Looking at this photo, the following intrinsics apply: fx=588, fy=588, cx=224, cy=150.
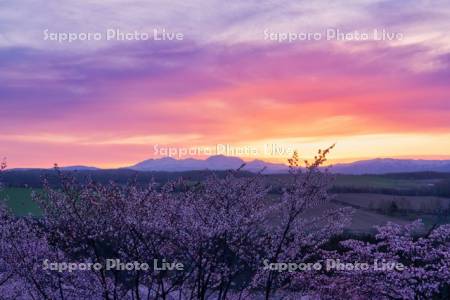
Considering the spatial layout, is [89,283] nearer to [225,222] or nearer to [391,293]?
[225,222]

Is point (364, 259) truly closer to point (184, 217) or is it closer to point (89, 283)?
point (184, 217)

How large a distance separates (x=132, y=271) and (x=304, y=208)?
5433 millimetres

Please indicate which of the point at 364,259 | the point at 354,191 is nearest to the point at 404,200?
the point at 354,191

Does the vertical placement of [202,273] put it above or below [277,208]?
below

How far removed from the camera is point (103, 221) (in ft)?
53.9

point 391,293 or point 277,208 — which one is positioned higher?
point 277,208

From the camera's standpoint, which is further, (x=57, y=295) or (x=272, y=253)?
(x=57, y=295)

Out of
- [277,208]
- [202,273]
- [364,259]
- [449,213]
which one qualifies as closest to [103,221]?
[202,273]

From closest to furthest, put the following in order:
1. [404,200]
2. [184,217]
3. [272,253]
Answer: [184,217] → [272,253] → [404,200]

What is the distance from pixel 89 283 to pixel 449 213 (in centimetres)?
6732

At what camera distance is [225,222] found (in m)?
16.2

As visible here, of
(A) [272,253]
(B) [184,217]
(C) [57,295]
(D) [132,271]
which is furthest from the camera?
(C) [57,295]

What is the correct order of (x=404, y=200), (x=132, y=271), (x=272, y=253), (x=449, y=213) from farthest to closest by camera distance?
(x=404, y=200) < (x=449, y=213) < (x=272, y=253) < (x=132, y=271)

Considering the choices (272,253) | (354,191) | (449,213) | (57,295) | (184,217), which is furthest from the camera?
(354,191)
